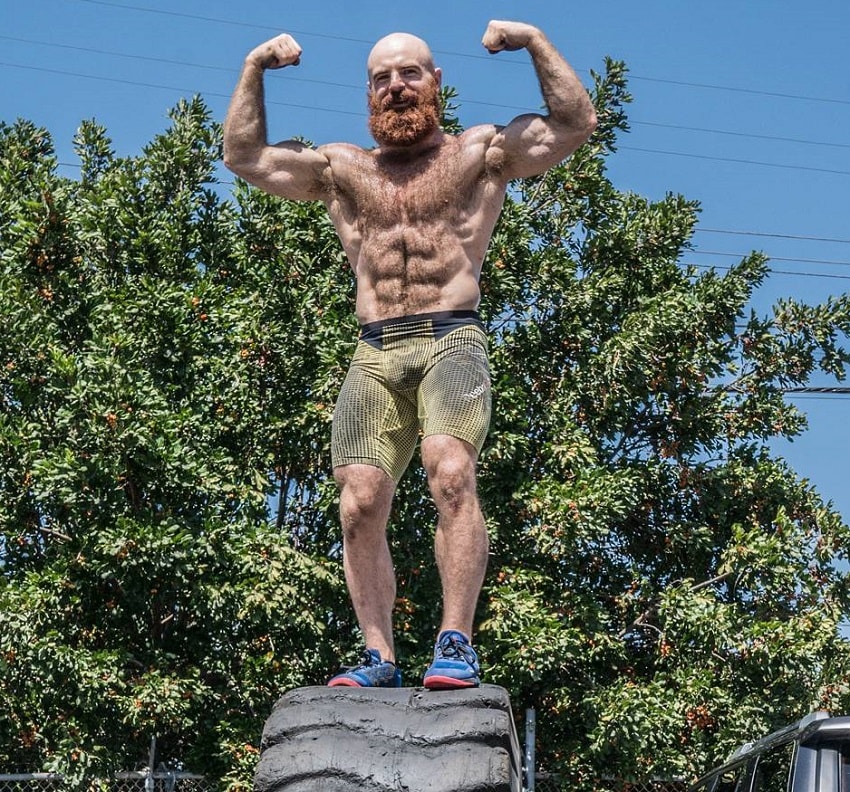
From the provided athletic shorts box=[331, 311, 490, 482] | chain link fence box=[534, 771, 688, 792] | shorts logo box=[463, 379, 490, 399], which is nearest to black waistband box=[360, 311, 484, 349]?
athletic shorts box=[331, 311, 490, 482]

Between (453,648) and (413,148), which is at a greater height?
(413,148)

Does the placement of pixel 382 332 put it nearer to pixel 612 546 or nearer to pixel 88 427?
pixel 88 427

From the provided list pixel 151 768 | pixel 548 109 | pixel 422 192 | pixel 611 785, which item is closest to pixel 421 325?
pixel 422 192

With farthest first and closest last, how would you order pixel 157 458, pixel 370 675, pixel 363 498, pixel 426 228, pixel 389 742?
pixel 157 458 < pixel 426 228 < pixel 363 498 < pixel 370 675 < pixel 389 742

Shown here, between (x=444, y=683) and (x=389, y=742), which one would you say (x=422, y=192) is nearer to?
(x=444, y=683)

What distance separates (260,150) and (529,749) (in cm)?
656

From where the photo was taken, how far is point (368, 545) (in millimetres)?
4543

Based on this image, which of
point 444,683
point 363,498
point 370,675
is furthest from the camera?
point 363,498

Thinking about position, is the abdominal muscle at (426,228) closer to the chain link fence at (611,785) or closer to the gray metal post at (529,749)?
the gray metal post at (529,749)

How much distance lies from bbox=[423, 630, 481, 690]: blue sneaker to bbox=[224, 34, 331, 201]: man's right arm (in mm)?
1609

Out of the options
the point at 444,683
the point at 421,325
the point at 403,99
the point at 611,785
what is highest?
the point at 403,99

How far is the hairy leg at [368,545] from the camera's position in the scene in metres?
4.52

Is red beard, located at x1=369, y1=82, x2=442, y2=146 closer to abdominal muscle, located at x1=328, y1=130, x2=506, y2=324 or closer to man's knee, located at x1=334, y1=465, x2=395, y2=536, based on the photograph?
abdominal muscle, located at x1=328, y1=130, x2=506, y2=324

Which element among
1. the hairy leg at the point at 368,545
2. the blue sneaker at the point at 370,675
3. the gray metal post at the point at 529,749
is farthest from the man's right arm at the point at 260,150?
the gray metal post at the point at 529,749
